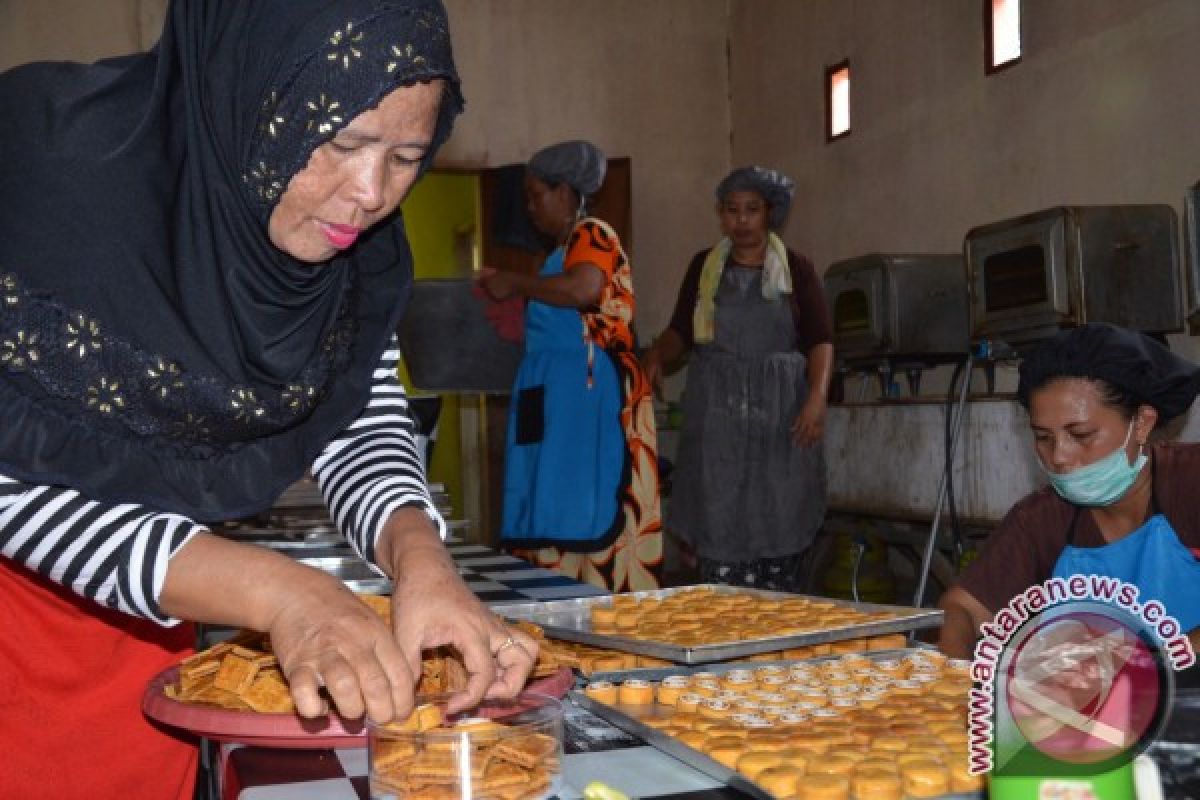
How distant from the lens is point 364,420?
1376mm

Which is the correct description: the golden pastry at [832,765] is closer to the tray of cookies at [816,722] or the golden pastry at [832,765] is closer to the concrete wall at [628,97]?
the tray of cookies at [816,722]

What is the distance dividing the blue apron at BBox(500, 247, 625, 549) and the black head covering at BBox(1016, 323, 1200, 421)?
56.5 inches

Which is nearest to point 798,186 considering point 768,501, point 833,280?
point 833,280

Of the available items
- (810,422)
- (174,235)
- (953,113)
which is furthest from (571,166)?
(174,235)

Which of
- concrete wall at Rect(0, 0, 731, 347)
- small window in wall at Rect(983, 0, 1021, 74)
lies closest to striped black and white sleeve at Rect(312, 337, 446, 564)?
small window in wall at Rect(983, 0, 1021, 74)

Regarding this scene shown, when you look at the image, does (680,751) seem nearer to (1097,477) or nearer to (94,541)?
(94,541)

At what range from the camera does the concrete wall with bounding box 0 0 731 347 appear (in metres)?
6.52

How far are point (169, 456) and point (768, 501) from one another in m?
3.03

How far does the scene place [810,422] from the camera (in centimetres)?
397

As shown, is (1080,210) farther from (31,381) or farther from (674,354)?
(31,381)

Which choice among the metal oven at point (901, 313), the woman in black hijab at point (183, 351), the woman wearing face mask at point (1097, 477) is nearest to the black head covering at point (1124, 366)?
the woman wearing face mask at point (1097, 477)

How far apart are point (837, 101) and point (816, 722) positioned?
17.1 feet

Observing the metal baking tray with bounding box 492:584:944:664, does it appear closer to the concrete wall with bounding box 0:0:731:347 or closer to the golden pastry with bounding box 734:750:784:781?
the golden pastry with bounding box 734:750:784:781

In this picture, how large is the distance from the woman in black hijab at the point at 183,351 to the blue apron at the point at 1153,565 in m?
1.26
